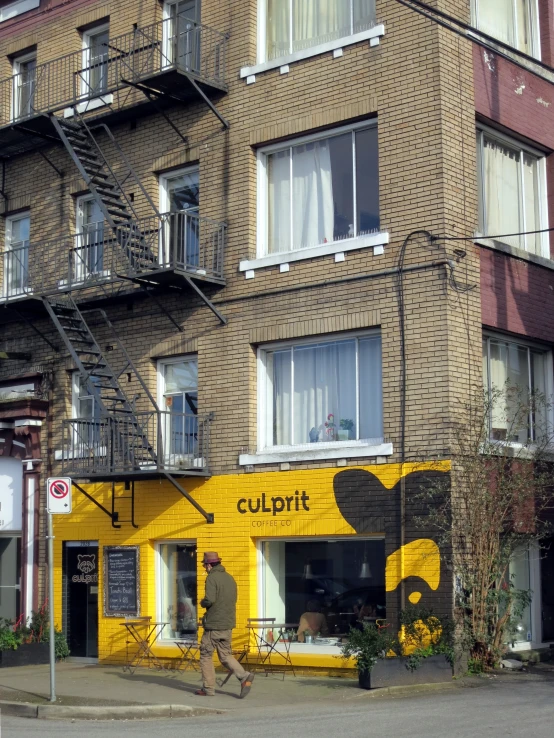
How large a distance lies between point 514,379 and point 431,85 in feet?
15.9

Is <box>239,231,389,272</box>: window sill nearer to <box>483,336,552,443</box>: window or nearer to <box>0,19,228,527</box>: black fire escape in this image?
<box>0,19,228,527</box>: black fire escape

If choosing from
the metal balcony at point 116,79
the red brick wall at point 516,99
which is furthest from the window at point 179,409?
the red brick wall at point 516,99

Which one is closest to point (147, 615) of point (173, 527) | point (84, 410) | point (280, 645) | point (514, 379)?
point (173, 527)

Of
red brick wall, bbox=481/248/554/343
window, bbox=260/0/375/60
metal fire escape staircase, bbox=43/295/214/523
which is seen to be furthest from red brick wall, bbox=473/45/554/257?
metal fire escape staircase, bbox=43/295/214/523

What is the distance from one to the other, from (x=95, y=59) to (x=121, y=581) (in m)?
9.89

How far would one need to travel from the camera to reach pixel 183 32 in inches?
782

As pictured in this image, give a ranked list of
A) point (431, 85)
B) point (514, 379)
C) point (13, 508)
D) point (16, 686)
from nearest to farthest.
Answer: point (16, 686) < point (431, 85) < point (514, 379) < point (13, 508)

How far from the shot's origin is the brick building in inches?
655

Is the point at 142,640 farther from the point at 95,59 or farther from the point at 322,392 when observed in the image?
the point at 95,59

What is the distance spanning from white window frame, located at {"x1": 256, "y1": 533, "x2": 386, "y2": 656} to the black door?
335 centimetres

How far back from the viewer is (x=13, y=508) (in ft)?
70.3

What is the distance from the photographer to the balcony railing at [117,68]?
1955cm

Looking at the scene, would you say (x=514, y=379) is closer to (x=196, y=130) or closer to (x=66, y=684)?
(x=196, y=130)

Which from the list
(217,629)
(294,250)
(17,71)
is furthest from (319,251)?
(17,71)
